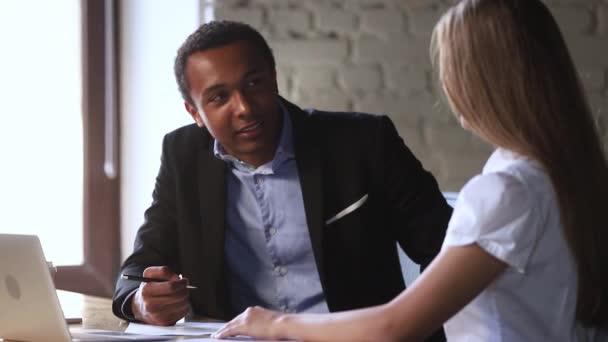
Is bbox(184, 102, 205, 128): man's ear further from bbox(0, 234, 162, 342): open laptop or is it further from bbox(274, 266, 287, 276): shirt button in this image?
bbox(0, 234, 162, 342): open laptop

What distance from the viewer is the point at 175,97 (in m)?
2.71

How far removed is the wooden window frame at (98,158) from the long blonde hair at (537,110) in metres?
1.81

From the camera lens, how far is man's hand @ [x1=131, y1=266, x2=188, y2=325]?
152 centimetres

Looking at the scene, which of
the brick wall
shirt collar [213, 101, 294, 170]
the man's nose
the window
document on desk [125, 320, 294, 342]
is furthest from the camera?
the window

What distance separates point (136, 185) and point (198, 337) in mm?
1491

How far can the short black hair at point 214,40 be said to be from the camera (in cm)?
185

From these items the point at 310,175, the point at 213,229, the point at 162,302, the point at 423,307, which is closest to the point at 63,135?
the point at 213,229

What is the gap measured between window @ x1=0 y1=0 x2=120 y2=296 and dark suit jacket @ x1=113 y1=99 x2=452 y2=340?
3.07 ft

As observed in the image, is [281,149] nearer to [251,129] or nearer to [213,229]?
[251,129]

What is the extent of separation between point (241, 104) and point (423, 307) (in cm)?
74

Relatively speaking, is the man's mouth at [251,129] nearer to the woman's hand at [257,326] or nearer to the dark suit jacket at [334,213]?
the dark suit jacket at [334,213]

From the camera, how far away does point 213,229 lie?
1.88 meters

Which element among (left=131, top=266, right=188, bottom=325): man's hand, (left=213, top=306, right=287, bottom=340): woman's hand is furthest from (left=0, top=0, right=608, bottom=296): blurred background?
(left=213, top=306, right=287, bottom=340): woman's hand

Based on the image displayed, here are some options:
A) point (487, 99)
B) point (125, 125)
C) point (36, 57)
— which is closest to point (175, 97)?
point (125, 125)
